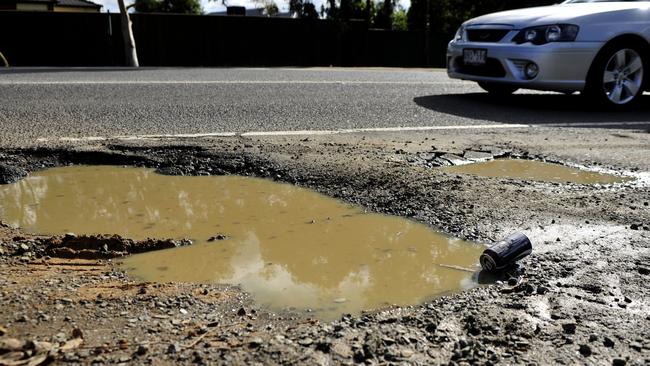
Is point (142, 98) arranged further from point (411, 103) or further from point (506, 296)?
point (506, 296)

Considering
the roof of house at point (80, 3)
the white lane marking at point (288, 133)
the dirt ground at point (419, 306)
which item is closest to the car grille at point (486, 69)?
the white lane marking at point (288, 133)

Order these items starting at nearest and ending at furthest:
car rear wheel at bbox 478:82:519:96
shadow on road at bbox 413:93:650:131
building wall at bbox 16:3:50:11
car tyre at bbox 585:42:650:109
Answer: shadow on road at bbox 413:93:650:131
car tyre at bbox 585:42:650:109
car rear wheel at bbox 478:82:519:96
building wall at bbox 16:3:50:11

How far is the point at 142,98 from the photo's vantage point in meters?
6.72

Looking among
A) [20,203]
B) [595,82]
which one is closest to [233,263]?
[20,203]

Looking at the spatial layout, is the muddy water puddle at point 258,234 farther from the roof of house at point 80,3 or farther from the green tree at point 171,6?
the green tree at point 171,6

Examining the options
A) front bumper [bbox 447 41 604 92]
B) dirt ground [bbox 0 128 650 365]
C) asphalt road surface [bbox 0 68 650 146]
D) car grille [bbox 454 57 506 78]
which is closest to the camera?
dirt ground [bbox 0 128 650 365]

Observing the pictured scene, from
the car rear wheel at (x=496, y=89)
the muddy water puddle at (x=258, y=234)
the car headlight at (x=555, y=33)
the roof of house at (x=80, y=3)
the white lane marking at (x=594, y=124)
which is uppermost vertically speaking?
the roof of house at (x=80, y=3)

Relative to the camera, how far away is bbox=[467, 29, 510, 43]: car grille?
23.2 feet

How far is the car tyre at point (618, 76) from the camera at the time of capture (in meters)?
6.87

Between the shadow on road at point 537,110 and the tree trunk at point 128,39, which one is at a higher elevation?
the tree trunk at point 128,39

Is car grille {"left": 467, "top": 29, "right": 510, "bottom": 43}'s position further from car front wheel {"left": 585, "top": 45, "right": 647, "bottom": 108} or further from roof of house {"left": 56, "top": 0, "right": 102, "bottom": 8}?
roof of house {"left": 56, "top": 0, "right": 102, "bottom": 8}

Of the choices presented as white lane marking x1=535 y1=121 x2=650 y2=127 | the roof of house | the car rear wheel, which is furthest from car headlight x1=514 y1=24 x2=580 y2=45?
the roof of house

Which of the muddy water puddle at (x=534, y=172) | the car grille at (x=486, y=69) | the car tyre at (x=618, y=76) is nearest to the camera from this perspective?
the muddy water puddle at (x=534, y=172)

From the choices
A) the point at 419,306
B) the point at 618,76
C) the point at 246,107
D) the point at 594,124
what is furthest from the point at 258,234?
the point at 618,76
